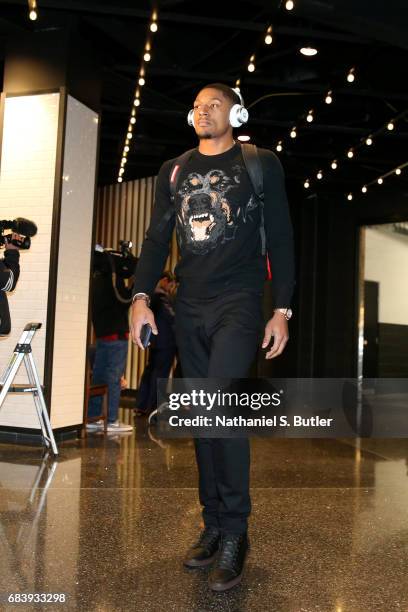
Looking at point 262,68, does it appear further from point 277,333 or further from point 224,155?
point 277,333

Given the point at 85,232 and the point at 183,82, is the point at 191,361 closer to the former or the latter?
the point at 85,232

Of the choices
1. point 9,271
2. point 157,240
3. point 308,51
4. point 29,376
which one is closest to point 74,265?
point 29,376

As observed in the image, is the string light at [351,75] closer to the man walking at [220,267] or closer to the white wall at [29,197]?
the white wall at [29,197]

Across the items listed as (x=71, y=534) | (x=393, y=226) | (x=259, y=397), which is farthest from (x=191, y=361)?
(x=393, y=226)

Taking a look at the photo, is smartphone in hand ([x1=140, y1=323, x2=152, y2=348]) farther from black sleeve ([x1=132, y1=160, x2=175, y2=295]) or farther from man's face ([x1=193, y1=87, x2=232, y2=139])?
man's face ([x1=193, y1=87, x2=232, y2=139])

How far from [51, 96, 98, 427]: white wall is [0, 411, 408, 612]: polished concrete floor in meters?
0.86

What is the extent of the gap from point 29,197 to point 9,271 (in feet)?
8.71

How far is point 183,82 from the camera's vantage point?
24.3ft

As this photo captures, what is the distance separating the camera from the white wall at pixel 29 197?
5516 millimetres

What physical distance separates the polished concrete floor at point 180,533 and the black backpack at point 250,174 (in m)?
1.14

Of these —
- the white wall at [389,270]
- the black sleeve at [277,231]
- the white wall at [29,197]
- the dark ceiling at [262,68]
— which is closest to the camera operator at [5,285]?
the black sleeve at [277,231]

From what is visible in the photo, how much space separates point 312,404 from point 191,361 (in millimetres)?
441

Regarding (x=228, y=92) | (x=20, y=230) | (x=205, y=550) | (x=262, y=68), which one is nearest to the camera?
(x=205, y=550)

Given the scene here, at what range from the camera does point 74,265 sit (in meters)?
5.77
